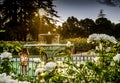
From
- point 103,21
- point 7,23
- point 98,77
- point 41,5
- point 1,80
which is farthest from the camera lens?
point 103,21

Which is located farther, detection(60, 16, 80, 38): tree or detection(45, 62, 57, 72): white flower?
detection(60, 16, 80, 38): tree

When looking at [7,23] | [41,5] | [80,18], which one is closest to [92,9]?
[80,18]

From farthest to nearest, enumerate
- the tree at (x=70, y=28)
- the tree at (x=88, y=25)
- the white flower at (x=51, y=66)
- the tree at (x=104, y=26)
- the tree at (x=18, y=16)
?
Answer: 1. the tree at (x=88, y=25)
2. the tree at (x=104, y=26)
3. the tree at (x=70, y=28)
4. the tree at (x=18, y=16)
5. the white flower at (x=51, y=66)

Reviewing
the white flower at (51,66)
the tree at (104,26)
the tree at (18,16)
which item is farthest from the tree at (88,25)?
the white flower at (51,66)

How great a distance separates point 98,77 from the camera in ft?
10.9

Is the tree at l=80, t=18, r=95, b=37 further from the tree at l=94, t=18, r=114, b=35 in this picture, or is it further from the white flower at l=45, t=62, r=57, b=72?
the white flower at l=45, t=62, r=57, b=72

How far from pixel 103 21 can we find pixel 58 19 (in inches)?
196

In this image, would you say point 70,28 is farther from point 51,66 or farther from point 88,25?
point 51,66

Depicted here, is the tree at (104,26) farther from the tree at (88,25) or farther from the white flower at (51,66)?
the white flower at (51,66)

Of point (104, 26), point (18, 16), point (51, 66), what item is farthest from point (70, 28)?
point (51, 66)

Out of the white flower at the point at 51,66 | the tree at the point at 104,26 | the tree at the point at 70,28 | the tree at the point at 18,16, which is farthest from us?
the tree at the point at 104,26

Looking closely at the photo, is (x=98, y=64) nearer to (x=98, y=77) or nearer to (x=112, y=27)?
(x=98, y=77)

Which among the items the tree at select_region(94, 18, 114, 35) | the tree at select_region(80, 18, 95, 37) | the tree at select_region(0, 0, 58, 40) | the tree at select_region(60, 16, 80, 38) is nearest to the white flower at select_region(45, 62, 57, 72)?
the tree at select_region(0, 0, 58, 40)

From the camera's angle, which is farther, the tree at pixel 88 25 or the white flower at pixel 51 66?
the tree at pixel 88 25
